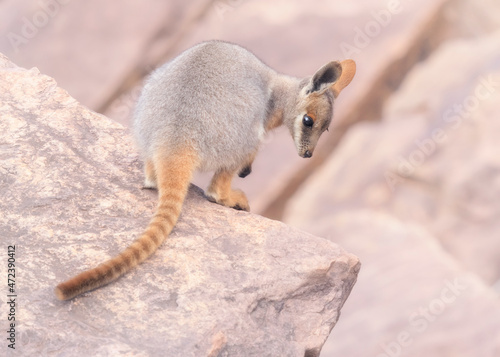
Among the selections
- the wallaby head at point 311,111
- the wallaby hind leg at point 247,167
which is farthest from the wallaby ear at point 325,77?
the wallaby hind leg at point 247,167

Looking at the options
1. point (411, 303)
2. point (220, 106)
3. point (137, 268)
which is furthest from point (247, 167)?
point (411, 303)

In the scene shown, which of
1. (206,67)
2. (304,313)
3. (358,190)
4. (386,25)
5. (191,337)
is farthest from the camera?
(386,25)

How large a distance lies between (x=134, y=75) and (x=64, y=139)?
19.5 feet

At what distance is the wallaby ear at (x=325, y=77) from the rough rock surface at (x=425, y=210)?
12.1ft

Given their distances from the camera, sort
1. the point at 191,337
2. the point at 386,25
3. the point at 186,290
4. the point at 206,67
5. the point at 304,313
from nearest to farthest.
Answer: the point at 191,337 < the point at 186,290 < the point at 304,313 < the point at 206,67 < the point at 386,25

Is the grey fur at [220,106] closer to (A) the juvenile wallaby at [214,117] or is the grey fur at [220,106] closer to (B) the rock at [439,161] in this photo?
(A) the juvenile wallaby at [214,117]

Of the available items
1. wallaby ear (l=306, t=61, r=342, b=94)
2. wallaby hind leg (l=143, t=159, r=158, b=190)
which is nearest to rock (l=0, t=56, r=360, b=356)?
wallaby hind leg (l=143, t=159, r=158, b=190)

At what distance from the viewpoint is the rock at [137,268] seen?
3.05m

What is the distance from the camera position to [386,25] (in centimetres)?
987

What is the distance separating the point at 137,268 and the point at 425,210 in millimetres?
6097

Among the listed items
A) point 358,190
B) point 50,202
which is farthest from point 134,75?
point 50,202

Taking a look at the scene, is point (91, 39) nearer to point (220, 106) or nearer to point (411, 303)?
point (411, 303)

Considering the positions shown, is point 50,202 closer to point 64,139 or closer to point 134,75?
point 64,139

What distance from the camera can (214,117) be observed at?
393 centimetres
